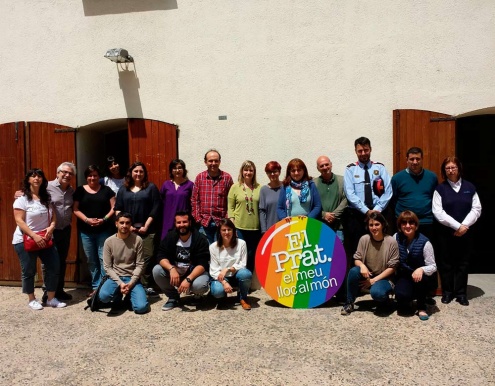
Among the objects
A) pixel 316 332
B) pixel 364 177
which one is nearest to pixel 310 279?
pixel 316 332

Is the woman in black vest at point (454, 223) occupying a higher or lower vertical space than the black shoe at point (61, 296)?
higher

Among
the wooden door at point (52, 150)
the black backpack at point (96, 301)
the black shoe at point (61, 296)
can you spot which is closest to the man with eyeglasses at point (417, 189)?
the black backpack at point (96, 301)

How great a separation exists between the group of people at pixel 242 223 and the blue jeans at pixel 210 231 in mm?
12

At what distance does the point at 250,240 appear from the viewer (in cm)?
489

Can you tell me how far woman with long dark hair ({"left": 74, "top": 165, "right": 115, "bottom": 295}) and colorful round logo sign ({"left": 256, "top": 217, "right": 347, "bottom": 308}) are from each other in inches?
73.1

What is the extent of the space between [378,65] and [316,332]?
314 cm

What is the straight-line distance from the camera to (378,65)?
16.8ft

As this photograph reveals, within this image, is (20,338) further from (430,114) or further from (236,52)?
(430,114)

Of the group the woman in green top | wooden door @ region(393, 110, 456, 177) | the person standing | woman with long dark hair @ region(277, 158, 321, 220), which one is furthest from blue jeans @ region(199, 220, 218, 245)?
wooden door @ region(393, 110, 456, 177)

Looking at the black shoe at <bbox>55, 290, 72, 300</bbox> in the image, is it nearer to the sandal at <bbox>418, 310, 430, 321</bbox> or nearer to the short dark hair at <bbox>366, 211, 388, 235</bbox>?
the short dark hair at <bbox>366, 211, 388, 235</bbox>

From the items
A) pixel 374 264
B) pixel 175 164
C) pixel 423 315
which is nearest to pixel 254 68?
pixel 175 164

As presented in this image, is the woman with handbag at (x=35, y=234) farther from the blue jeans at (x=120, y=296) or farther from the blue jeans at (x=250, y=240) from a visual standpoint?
the blue jeans at (x=250, y=240)

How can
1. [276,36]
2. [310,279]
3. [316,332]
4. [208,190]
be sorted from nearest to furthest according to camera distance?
[316,332] → [310,279] → [208,190] → [276,36]

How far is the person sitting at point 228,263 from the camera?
14.5 ft
